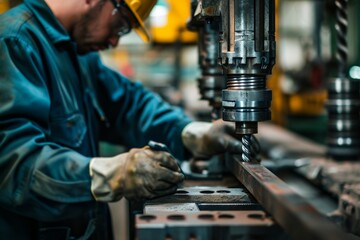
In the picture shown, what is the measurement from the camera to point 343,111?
2850 mm

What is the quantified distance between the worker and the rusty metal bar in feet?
0.78

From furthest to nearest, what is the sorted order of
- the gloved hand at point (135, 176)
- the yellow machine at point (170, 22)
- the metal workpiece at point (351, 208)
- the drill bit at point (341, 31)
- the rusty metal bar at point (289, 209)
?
the yellow machine at point (170, 22), the drill bit at point (341, 31), the metal workpiece at point (351, 208), the gloved hand at point (135, 176), the rusty metal bar at point (289, 209)

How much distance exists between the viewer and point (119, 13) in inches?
82.9

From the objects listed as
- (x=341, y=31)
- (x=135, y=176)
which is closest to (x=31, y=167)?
(x=135, y=176)

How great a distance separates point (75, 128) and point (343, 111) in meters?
1.44

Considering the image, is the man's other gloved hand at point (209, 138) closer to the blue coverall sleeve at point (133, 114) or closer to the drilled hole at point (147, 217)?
the blue coverall sleeve at point (133, 114)

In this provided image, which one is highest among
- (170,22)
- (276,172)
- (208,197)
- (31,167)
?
(170,22)

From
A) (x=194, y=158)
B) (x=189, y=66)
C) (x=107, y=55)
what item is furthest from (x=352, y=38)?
(x=194, y=158)

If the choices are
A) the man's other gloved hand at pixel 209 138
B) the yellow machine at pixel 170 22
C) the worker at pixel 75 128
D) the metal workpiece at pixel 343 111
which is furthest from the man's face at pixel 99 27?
the yellow machine at pixel 170 22

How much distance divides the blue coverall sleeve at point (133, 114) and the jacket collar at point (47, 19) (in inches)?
21.4

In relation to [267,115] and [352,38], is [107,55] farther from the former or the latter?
[267,115]

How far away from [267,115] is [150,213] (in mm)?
435

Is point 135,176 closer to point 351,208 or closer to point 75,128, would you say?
point 75,128

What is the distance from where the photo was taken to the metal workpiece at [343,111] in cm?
280
